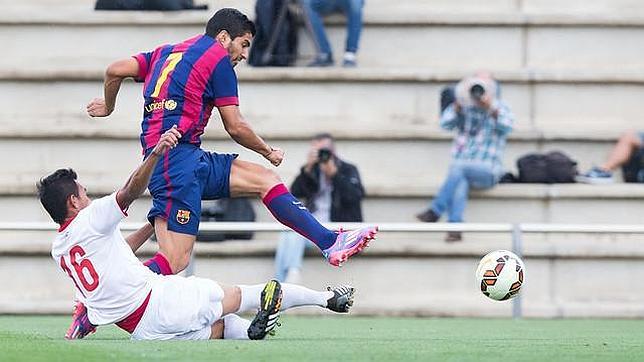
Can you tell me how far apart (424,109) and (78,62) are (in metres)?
3.65

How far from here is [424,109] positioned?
15.7 meters

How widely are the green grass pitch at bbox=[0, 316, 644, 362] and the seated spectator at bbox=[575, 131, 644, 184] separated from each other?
3.35 meters

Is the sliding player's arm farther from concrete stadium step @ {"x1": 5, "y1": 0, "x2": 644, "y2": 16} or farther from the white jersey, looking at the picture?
concrete stadium step @ {"x1": 5, "y1": 0, "x2": 644, "y2": 16}

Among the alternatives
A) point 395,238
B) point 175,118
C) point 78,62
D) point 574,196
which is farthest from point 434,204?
point 175,118

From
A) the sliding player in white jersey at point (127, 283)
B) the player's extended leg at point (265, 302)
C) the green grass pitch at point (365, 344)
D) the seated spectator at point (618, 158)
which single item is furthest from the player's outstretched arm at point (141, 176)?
the seated spectator at point (618, 158)

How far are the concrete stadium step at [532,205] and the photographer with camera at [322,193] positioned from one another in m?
0.91

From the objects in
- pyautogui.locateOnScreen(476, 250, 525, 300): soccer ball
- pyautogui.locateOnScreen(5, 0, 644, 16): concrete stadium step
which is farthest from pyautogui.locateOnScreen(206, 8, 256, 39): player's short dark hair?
pyautogui.locateOnScreen(5, 0, 644, 16): concrete stadium step

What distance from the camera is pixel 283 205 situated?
921cm

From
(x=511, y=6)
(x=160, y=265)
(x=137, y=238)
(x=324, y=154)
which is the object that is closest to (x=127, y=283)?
(x=160, y=265)

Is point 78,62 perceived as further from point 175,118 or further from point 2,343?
point 2,343

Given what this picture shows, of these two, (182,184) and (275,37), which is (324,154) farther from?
(182,184)

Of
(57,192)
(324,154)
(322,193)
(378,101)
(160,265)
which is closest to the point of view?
(57,192)

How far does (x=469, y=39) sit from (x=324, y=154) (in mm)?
2730

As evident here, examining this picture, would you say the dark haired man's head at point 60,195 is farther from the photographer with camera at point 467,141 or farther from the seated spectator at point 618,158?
the seated spectator at point 618,158
